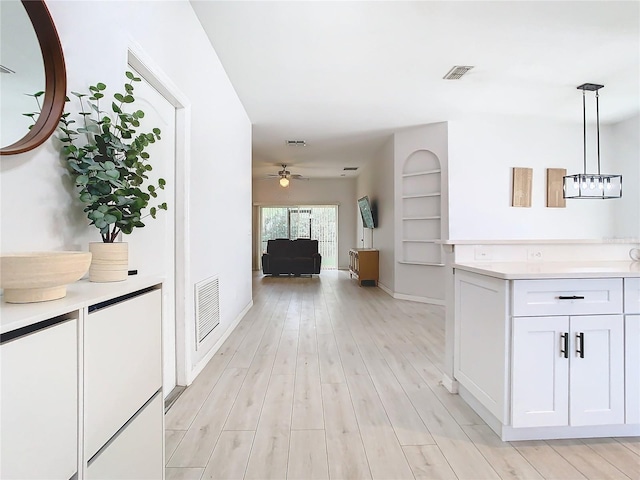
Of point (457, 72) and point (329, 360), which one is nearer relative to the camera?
point (329, 360)

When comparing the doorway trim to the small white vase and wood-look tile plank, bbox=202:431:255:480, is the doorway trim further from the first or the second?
the small white vase

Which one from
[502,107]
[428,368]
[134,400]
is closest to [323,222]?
[502,107]

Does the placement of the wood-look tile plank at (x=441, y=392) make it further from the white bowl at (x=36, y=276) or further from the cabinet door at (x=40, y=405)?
the white bowl at (x=36, y=276)

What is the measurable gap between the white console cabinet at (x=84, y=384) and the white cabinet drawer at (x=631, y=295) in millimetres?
2178

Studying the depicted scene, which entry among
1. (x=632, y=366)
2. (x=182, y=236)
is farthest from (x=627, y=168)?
(x=182, y=236)

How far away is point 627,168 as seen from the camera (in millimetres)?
5562

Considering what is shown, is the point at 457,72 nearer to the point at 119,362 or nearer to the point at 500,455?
the point at 500,455

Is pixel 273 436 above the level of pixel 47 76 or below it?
below

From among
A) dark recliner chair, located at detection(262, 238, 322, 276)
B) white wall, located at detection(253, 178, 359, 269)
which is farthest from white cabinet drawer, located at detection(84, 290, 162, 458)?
white wall, located at detection(253, 178, 359, 269)

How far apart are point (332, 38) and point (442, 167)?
301 centimetres

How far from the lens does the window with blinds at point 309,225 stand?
1118 cm

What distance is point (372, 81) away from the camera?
13.5 ft

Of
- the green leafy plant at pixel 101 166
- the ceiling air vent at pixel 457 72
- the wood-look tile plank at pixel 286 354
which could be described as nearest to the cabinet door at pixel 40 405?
the green leafy plant at pixel 101 166

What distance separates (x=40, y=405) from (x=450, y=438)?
1809mm
